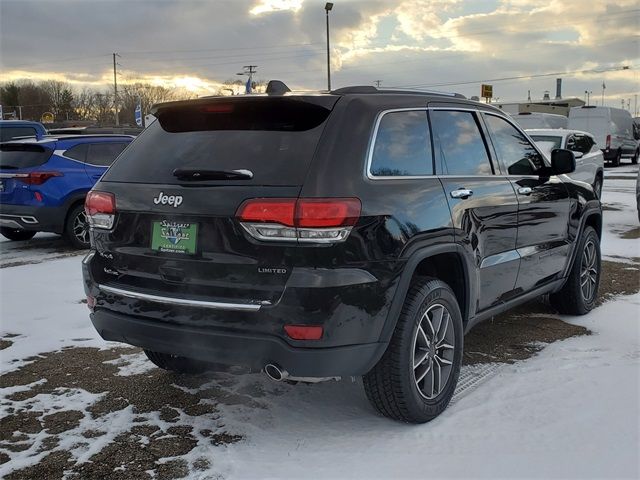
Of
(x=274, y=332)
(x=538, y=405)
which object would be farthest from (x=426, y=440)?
(x=274, y=332)

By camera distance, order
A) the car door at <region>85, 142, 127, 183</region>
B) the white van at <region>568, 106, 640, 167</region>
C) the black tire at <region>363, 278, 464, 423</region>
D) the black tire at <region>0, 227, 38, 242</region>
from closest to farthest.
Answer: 1. the black tire at <region>363, 278, 464, 423</region>
2. the car door at <region>85, 142, 127, 183</region>
3. the black tire at <region>0, 227, 38, 242</region>
4. the white van at <region>568, 106, 640, 167</region>

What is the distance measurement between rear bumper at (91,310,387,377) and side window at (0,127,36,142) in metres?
12.9

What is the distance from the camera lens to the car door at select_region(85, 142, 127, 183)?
30.7ft

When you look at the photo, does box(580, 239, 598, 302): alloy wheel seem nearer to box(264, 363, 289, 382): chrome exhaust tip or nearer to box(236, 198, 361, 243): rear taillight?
box(236, 198, 361, 243): rear taillight

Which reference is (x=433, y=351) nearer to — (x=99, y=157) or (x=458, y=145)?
(x=458, y=145)

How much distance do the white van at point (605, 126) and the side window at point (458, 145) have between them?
23.6m

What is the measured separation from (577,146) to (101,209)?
10645mm

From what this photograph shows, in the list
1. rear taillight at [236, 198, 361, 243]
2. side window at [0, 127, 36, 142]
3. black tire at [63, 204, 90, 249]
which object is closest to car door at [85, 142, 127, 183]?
black tire at [63, 204, 90, 249]

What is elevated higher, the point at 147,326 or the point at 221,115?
the point at 221,115

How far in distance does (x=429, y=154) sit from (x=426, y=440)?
5.13ft

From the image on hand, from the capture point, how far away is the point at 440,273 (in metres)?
3.68

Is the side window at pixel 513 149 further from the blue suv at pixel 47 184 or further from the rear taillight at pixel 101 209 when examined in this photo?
the blue suv at pixel 47 184

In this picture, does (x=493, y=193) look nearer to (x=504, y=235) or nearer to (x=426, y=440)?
(x=504, y=235)

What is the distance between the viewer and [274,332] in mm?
2838
